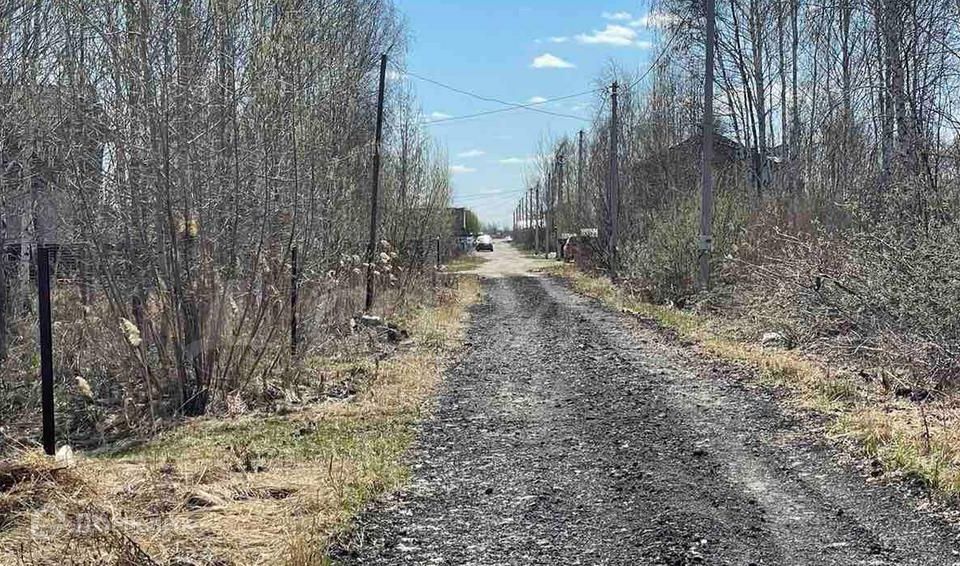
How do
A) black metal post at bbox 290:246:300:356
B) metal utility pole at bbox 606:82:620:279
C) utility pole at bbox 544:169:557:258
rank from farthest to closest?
utility pole at bbox 544:169:557:258 < metal utility pole at bbox 606:82:620:279 < black metal post at bbox 290:246:300:356

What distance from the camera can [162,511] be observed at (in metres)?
4.66

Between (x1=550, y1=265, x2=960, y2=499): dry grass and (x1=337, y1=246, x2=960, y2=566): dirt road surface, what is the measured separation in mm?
239

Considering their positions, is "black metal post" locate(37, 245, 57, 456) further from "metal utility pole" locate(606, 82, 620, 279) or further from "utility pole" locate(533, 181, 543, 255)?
"utility pole" locate(533, 181, 543, 255)

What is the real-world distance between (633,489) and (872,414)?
7.88ft

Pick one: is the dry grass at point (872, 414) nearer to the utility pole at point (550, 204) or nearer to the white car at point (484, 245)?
the utility pole at point (550, 204)

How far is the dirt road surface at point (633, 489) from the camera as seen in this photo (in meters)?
4.09

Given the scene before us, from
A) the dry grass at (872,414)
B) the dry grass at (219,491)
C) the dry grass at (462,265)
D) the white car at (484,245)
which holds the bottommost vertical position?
the dry grass at (219,491)

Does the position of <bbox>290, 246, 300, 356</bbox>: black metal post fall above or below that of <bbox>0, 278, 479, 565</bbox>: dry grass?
above

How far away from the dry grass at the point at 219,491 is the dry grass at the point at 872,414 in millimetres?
3051

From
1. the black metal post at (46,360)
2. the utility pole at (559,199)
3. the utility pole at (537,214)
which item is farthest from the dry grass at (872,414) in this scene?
the utility pole at (537,214)

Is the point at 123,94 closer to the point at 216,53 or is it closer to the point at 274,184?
the point at 216,53

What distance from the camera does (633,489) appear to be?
5105 millimetres

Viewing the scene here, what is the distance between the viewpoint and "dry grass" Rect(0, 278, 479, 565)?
4.02 m

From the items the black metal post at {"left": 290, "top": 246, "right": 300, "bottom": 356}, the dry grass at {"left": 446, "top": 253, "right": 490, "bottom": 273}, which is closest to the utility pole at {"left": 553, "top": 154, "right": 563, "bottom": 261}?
the dry grass at {"left": 446, "top": 253, "right": 490, "bottom": 273}
